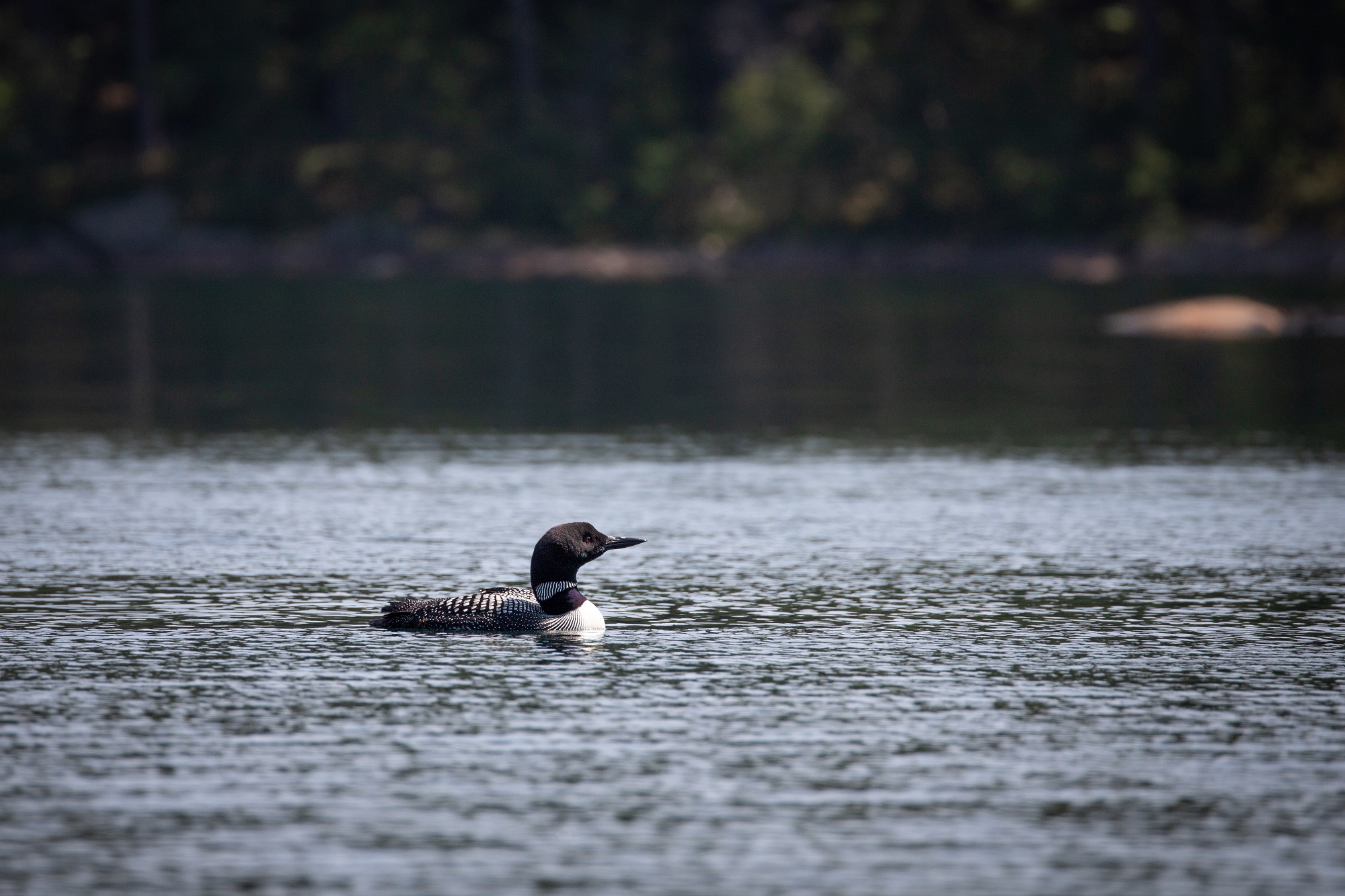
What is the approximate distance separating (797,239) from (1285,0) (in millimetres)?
23656

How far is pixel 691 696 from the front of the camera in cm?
1299

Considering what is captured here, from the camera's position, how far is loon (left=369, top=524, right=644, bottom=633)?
49.2 ft

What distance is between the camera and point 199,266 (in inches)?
3664

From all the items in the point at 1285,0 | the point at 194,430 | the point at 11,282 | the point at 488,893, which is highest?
the point at 1285,0

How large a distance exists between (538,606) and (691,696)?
2.53 m

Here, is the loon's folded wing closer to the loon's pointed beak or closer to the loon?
the loon

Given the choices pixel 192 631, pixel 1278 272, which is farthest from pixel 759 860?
pixel 1278 272

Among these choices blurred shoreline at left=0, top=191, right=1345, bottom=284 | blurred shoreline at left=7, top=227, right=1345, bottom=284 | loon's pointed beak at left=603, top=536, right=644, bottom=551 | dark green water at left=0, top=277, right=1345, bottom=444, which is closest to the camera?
loon's pointed beak at left=603, top=536, right=644, bottom=551

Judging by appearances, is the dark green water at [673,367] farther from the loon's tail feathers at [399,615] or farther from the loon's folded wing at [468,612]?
the loon's tail feathers at [399,615]

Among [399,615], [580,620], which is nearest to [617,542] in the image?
[580,620]

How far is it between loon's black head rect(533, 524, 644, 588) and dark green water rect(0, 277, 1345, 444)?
46.5 ft

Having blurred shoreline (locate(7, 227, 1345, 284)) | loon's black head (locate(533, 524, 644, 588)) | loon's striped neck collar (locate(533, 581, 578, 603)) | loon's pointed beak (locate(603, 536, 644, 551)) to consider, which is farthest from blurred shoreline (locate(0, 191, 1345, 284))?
loon's striped neck collar (locate(533, 581, 578, 603))

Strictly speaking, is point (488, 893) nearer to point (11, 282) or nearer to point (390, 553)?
point (390, 553)

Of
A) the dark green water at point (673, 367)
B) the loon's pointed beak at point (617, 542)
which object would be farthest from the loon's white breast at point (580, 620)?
the dark green water at point (673, 367)
